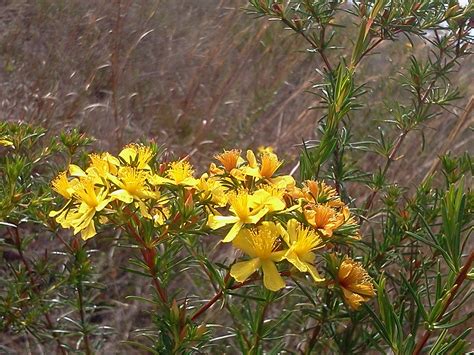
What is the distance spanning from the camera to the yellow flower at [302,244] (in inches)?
33.9

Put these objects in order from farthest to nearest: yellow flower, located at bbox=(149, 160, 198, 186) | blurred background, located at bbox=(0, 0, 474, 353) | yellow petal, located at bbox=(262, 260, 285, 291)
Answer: blurred background, located at bbox=(0, 0, 474, 353)
yellow flower, located at bbox=(149, 160, 198, 186)
yellow petal, located at bbox=(262, 260, 285, 291)

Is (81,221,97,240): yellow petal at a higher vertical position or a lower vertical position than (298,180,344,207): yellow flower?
lower

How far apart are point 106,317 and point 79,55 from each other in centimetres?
159

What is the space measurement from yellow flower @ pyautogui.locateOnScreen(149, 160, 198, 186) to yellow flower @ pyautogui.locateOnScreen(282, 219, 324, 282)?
21 centimetres

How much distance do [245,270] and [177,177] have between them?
9.1 inches

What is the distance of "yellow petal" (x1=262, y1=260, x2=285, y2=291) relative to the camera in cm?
85

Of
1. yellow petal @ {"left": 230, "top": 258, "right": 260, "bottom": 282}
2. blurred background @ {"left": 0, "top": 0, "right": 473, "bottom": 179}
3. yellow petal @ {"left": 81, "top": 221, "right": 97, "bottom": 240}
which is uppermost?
yellow petal @ {"left": 230, "top": 258, "right": 260, "bottom": 282}

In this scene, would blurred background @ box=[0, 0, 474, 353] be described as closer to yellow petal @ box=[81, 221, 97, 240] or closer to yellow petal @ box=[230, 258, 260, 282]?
yellow petal @ box=[81, 221, 97, 240]

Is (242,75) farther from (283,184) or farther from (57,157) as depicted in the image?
(283,184)

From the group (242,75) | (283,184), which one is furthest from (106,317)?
(242,75)

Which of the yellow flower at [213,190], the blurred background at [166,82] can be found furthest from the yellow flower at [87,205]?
the blurred background at [166,82]

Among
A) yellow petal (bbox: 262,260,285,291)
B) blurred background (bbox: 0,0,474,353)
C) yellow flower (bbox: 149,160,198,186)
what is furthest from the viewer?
blurred background (bbox: 0,0,474,353)

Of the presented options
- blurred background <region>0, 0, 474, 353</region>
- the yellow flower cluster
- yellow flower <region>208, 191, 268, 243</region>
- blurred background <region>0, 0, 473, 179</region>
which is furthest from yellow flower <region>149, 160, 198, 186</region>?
blurred background <region>0, 0, 473, 179</region>

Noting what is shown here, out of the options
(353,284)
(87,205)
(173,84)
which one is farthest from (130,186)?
(173,84)
